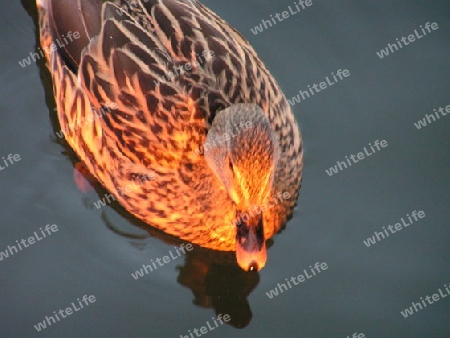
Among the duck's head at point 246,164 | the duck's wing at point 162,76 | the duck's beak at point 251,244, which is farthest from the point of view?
the duck's wing at point 162,76

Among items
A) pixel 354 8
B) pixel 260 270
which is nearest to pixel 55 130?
pixel 260 270

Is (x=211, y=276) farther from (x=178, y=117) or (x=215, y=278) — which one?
(x=178, y=117)

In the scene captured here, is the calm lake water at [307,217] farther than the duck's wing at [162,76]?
Yes

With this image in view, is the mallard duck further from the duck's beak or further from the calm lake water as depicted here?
the calm lake water

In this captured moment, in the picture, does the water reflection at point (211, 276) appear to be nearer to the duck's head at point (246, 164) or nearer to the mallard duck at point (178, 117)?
the mallard duck at point (178, 117)

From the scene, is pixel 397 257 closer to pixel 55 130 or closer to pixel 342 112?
pixel 342 112

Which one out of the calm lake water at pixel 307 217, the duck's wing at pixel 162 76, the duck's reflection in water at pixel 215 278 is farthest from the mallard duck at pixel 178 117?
the calm lake water at pixel 307 217

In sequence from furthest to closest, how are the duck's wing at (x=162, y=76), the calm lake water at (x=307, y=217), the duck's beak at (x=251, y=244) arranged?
the calm lake water at (x=307, y=217)
the duck's wing at (x=162, y=76)
the duck's beak at (x=251, y=244)

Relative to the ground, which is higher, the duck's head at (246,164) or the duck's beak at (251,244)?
the duck's head at (246,164)

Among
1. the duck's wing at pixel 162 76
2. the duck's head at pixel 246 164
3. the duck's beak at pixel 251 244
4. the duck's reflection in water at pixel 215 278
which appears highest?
the duck's wing at pixel 162 76
